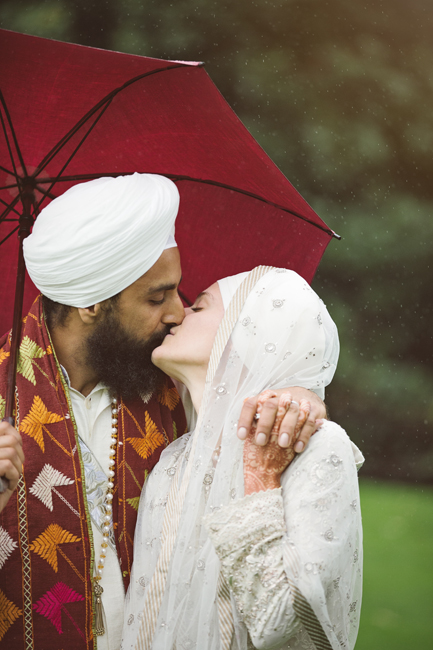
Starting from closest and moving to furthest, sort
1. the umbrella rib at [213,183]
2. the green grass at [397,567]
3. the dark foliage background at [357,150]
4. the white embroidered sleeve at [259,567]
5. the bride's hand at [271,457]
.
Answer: the white embroidered sleeve at [259,567] < the bride's hand at [271,457] < the umbrella rib at [213,183] < the green grass at [397,567] < the dark foliage background at [357,150]

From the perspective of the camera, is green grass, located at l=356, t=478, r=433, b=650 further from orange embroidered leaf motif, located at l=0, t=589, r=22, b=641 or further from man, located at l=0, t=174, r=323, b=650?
orange embroidered leaf motif, located at l=0, t=589, r=22, b=641

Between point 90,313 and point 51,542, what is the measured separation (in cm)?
72

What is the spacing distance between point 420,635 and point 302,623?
3.08 m

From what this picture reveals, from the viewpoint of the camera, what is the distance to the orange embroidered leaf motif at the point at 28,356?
200 centimetres

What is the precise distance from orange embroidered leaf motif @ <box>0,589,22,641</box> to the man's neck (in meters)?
0.67

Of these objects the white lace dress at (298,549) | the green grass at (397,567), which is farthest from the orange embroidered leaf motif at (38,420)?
the green grass at (397,567)

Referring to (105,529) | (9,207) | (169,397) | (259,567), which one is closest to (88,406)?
(169,397)

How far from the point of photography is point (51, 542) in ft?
6.19

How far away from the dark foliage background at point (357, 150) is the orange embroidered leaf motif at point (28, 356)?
474 cm

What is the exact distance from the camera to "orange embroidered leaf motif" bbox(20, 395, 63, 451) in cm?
193

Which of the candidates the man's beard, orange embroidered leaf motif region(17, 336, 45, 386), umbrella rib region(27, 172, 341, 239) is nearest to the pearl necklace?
the man's beard

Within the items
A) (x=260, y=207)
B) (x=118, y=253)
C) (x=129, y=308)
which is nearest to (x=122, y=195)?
(x=118, y=253)

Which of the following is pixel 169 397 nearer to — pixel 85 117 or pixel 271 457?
pixel 271 457

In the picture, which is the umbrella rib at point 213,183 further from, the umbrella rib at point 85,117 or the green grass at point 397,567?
the green grass at point 397,567
